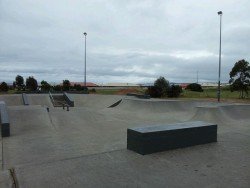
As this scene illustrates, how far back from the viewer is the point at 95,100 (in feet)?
111

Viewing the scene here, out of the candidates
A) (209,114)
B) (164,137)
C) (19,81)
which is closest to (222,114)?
(209,114)

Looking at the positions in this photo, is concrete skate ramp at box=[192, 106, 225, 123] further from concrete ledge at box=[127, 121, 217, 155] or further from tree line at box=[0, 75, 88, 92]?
tree line at box=[0, 75, 88, 92]

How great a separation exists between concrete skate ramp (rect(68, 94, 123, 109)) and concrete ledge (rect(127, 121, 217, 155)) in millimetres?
21892

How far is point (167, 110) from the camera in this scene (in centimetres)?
2152

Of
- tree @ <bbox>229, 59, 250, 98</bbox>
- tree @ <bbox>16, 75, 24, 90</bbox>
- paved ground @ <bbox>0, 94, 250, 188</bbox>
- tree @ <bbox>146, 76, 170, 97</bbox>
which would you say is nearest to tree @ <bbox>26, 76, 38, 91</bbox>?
tree @ <bbox>16, 75, 24, 90</bbox>

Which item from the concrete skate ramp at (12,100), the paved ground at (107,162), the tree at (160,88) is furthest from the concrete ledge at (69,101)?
the paved ground at (107,162)

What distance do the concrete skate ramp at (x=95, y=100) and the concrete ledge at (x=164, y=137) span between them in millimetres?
21892

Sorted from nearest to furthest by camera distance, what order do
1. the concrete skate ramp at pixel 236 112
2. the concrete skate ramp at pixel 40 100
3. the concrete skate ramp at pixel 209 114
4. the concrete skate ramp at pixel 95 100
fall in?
the concrete skate ramp at pixel 209 114
the concrete skate ramp at pixel 236 112
the concrete skate ramp at pixel 95 100
the concrete skate ramp at pixel 40 100

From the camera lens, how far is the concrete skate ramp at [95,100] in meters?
30.9

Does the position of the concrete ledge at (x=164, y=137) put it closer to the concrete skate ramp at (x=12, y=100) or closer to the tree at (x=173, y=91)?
the concrete skate ramp at (x=12, y=100)

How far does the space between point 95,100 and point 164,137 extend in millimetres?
26639

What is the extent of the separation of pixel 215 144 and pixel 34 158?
5234 mm

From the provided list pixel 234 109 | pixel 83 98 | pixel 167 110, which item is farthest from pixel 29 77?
pixel 234 109

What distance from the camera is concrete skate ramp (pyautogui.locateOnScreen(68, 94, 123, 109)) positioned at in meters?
30.9
